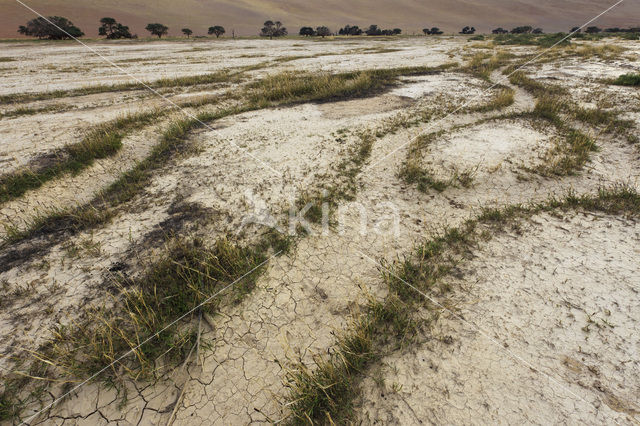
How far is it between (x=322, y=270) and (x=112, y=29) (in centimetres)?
8866

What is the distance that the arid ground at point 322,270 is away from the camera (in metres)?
2.91

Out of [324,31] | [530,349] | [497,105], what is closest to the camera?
[530,349]

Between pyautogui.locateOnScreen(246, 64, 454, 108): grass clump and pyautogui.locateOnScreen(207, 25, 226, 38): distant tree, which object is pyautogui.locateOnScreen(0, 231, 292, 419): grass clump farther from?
pyautogui.locateOnScreen(207, 25, 226, 38): distant tree

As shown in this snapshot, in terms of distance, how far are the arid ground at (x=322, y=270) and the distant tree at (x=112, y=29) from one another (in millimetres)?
74996

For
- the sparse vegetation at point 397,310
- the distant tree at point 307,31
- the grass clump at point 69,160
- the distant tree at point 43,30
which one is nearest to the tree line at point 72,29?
the distant tree at point 43,30

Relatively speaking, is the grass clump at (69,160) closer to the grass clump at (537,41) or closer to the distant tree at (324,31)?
the grass clump at (537,41)

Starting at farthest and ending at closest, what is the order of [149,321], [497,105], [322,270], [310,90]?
[310,90]
[497,105]
[322,270]
[149,321]

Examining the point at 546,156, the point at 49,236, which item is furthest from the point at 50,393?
the point at 546,156

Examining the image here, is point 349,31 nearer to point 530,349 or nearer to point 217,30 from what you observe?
point 217,30

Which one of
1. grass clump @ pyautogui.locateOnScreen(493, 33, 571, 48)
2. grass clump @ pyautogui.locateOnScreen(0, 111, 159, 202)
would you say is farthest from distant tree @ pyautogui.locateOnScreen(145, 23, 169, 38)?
grass clump @ pyautogui.locateOnScreen(0, 111, 159, 202)

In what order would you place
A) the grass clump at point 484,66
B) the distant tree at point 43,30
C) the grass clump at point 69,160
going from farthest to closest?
1. the distant tree at point 43,30
2. the grass clump at point 484,66
3. the grass clump at point 69,160

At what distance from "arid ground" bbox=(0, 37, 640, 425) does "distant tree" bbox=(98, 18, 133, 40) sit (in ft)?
246

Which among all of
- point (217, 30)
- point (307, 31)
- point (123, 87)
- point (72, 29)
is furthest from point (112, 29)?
point (123, 87)

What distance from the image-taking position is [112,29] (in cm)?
6262
